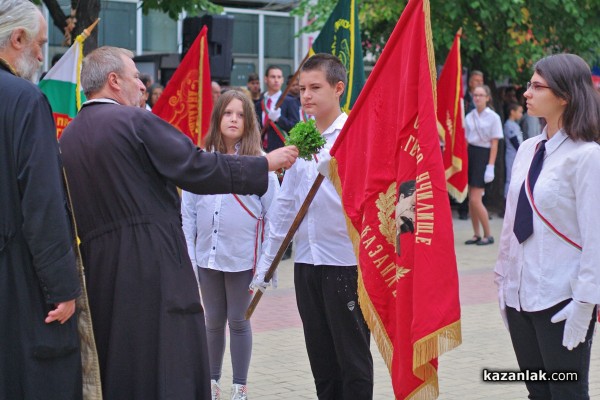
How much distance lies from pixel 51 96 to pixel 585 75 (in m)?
5.37

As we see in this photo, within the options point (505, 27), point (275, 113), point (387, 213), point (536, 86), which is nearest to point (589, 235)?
point (536, 86)

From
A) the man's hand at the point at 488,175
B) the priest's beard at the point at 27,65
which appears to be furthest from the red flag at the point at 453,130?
the priest's beard at the point at 27,65

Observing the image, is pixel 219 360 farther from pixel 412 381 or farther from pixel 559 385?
pixel 559 385

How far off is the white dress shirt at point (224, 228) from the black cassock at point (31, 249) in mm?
2270

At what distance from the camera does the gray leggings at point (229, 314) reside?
6.32 metres

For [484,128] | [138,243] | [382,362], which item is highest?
[138,243]

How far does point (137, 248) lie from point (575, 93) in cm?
203

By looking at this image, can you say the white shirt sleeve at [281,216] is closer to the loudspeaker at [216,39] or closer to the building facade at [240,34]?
the loudspeaker at [216,39]

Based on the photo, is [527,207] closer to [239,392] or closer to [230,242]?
[230,242]

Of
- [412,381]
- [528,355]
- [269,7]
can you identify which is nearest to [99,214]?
[412,381]

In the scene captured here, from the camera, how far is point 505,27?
17.5 metres

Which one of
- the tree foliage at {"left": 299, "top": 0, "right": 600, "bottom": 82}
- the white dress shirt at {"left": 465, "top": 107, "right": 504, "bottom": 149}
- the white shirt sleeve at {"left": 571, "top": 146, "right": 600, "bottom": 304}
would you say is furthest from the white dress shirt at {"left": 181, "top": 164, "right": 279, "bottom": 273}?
the tree foliage at {"left": 299, "top": 0, "right": 600, "bottom": 82}

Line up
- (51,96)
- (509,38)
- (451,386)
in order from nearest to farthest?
(451,386) < (51,96) < (509,38)

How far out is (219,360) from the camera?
21.1 ft
